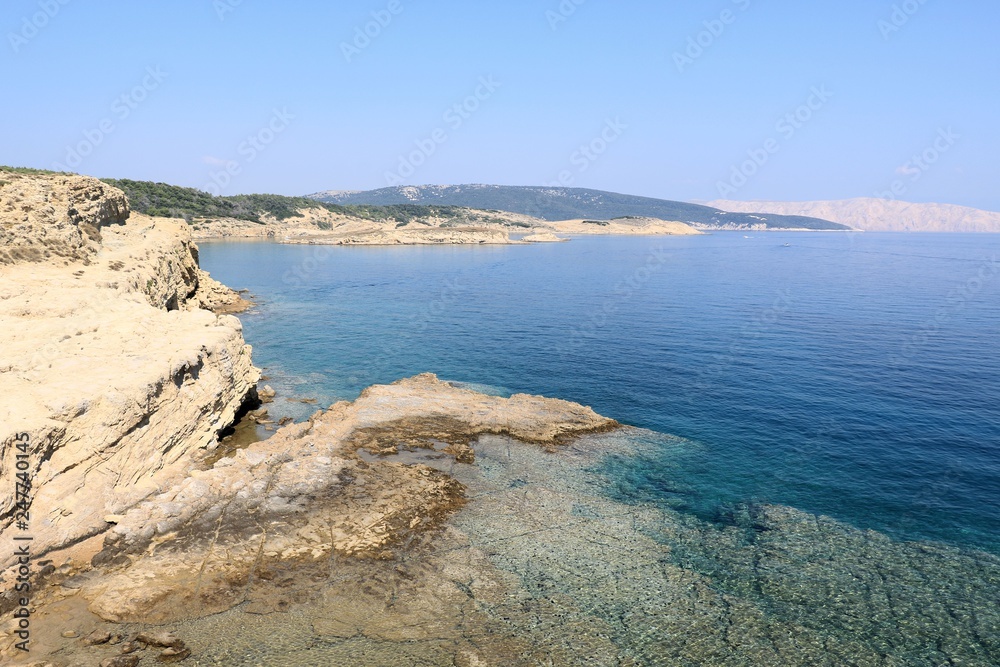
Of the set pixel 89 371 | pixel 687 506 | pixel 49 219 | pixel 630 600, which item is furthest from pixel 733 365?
pixel 49 219

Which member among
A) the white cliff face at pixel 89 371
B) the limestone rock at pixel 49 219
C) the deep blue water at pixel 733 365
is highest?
the limestone rock at pixel 49 219

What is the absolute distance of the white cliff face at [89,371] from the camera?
1608 centimetres

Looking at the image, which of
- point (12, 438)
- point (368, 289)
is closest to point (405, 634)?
point (12, 438)

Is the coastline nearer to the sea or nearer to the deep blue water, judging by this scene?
the sea

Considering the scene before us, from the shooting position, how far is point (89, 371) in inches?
756

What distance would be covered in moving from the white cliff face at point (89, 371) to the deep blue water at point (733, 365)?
23.5ft

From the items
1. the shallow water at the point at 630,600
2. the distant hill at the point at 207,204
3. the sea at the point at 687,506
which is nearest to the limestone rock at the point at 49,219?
the sea at the point at 687,506

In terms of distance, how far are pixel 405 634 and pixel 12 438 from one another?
1171cm

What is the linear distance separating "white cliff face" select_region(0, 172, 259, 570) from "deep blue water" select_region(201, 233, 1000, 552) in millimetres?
7171

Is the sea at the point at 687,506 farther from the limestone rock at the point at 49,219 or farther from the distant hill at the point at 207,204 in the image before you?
the distant hill at the point at 207,204

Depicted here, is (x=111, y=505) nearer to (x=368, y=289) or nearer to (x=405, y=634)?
(x=405, y=634)

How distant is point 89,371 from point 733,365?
35443 millimetres

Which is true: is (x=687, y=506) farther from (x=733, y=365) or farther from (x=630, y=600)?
(x=733, y=365)

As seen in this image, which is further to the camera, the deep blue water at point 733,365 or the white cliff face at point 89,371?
the deep blue water at point 733,365
